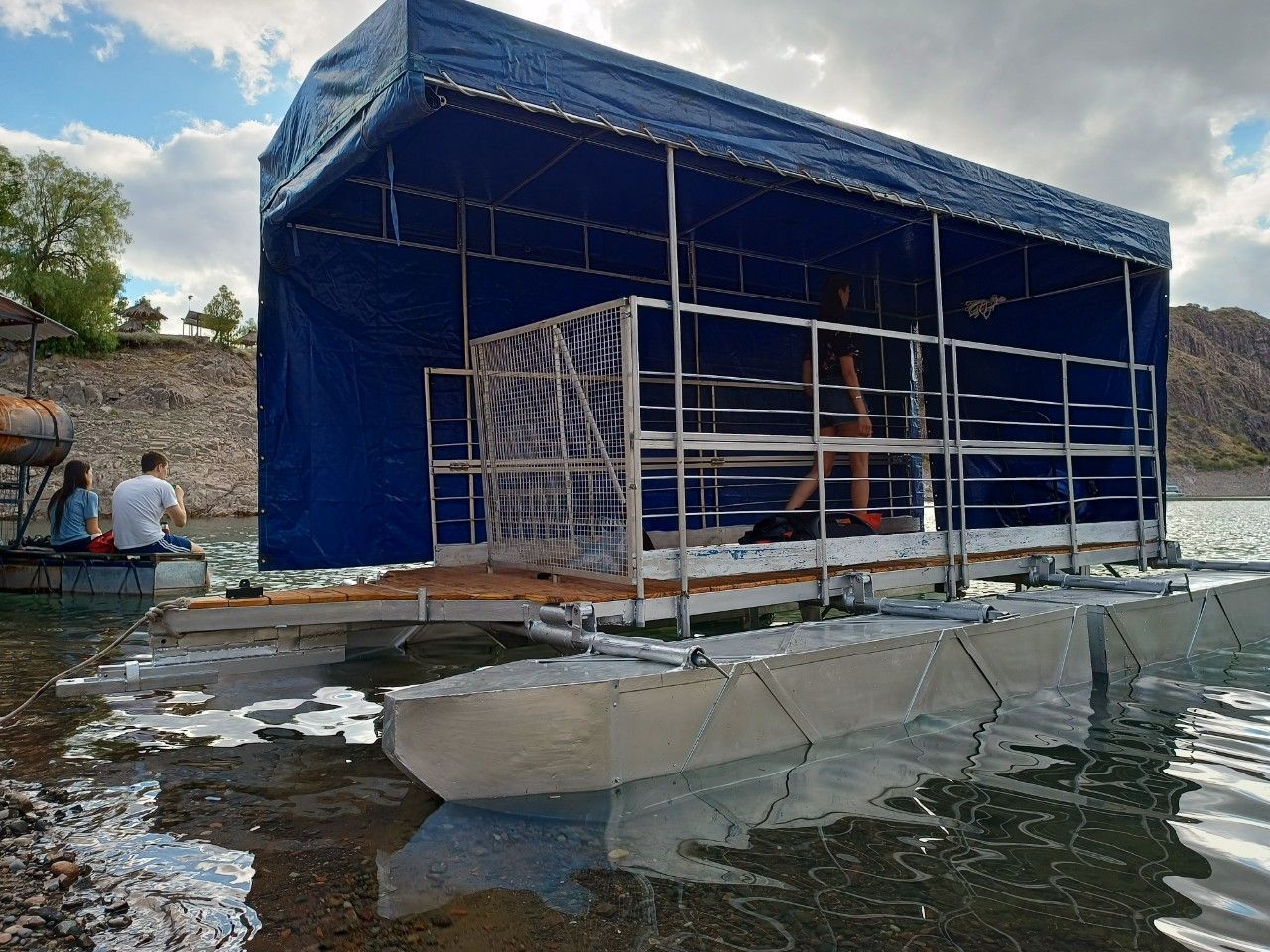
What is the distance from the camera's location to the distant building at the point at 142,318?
62562mm

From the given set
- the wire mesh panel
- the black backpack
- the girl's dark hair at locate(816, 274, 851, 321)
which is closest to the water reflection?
the wire mesh panel

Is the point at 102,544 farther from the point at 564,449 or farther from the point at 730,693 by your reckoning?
the point at 730,693

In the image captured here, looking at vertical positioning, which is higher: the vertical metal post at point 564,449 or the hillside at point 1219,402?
the hillside at point 1219,402

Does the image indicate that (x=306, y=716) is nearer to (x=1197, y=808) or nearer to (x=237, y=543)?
(x=1197, y=808)

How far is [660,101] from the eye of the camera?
5.07 meters

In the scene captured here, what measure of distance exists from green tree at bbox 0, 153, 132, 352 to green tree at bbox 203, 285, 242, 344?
44.4ft

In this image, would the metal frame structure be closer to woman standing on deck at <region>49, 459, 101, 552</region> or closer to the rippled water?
the rippled water

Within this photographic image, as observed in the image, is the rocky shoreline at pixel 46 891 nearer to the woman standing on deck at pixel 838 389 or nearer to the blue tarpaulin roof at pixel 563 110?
the blue tarpaulin roof at pixel 563 110

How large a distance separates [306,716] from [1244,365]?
140301 mm

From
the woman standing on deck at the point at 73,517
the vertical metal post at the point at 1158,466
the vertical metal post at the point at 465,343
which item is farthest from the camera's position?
the woman standing on deck at the point at 73,517

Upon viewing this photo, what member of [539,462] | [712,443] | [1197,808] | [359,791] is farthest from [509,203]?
[1197,808]

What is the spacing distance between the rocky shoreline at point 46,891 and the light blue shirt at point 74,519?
9252 mm

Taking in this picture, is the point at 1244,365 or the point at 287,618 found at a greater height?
the point at 1244,365

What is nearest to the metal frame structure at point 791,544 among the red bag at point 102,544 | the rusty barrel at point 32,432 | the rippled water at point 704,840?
the rippled water at point 704,840
